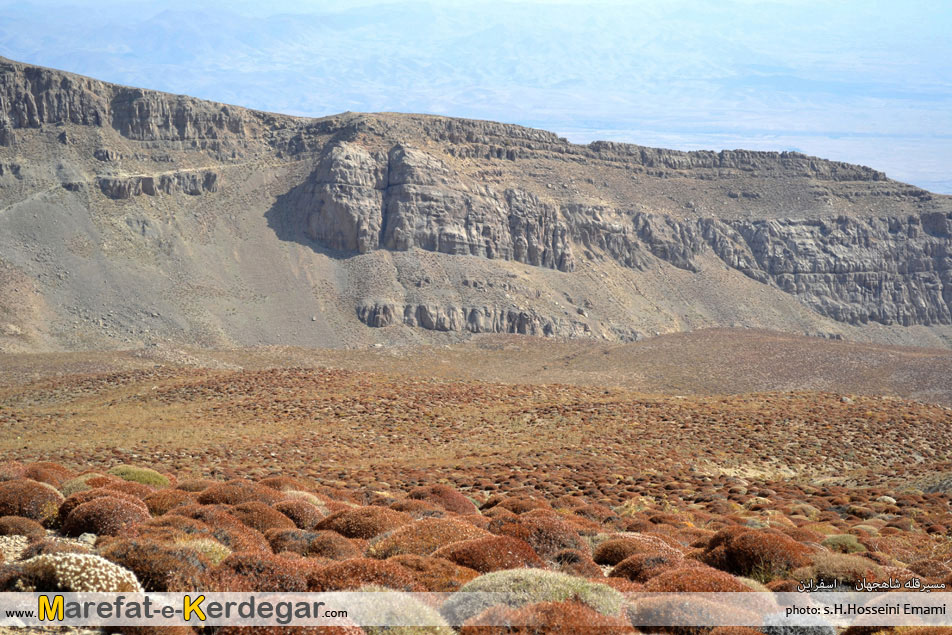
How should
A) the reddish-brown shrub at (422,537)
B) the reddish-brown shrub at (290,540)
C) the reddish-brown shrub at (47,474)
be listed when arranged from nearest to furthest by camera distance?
the reddish-brown shrub at (422,537) < the reddish-brown shrub at (290,540) < the reddish-brown shrub at (47,474)

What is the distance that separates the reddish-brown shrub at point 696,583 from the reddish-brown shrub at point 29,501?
9918 mm

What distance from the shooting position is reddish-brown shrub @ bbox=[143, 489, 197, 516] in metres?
14.5

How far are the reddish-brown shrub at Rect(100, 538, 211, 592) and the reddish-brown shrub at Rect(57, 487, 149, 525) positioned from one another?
3.88 metres

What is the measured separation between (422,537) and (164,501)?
17.7 feet

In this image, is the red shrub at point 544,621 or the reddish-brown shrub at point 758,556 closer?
the red shrub at point 544,621

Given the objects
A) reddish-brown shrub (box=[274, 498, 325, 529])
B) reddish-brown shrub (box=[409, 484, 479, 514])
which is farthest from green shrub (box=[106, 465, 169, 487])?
reddish-brown shrub (box=[409, 484, 479, 514])

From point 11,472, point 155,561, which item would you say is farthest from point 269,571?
point 11,472

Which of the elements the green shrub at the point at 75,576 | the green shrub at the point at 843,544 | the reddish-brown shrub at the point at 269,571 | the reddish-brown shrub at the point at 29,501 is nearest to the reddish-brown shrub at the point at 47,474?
the reddish-brown shrub at the point at 29,501

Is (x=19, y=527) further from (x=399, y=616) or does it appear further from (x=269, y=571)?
(x=399, y=616)

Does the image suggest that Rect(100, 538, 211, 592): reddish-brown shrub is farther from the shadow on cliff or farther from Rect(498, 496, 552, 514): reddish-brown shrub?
the shadow on cliff

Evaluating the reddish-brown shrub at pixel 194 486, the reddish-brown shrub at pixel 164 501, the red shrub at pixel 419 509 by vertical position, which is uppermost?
the reddish-brown shrub at pixel 164 501

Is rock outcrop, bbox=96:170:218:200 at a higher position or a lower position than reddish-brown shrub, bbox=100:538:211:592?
higher

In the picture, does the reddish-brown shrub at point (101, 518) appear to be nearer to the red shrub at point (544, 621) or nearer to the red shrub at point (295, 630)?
the red shrub at point (295, 630)

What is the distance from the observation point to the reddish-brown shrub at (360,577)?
8945 millimetres
